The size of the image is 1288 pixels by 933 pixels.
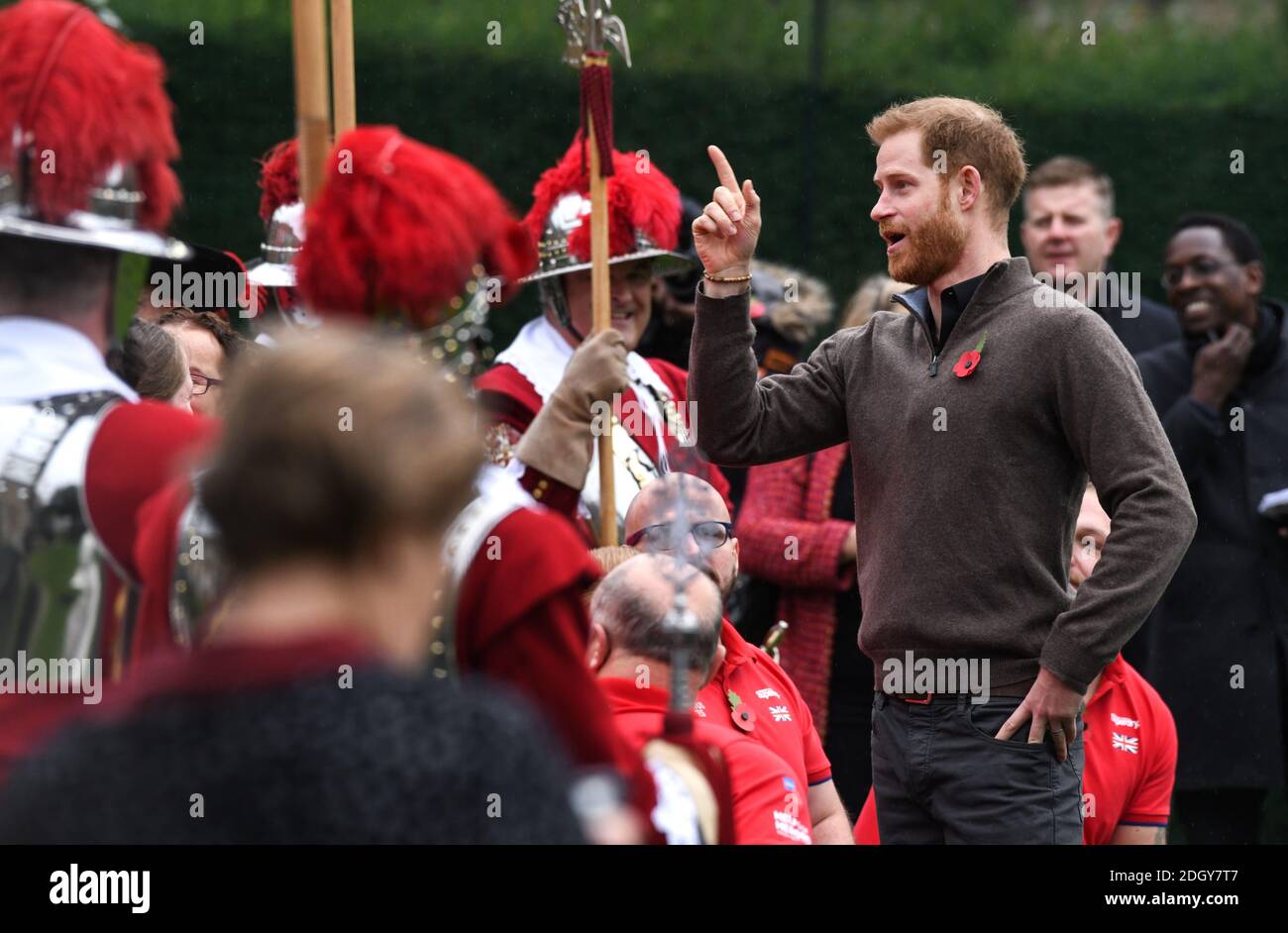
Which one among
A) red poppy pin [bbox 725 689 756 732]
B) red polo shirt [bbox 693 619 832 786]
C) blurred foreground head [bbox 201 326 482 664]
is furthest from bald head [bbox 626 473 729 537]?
Answer: blurred foreground head [bbox 201 326 482 664]

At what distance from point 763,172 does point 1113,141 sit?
1.37 metres

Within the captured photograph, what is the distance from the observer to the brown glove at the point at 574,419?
386 cm

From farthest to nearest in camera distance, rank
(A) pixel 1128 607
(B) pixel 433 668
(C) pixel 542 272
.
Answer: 1. (C) pixel 542 272
2. (A) pixel 1128 607
3. (B) pixel 433 668

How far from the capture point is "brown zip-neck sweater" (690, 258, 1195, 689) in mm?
3273

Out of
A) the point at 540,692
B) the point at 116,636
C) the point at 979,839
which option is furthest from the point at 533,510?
the point at 979,839

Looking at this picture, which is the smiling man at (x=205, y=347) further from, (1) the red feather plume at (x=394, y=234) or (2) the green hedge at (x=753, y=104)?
(1) the red feather plume at (x=394, y=234)

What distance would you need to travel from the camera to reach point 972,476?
337 cm

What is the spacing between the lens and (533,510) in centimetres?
232

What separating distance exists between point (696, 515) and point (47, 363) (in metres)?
1.64

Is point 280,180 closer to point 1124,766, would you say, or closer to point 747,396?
point 747,396

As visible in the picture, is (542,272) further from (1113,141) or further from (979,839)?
(1113,141)

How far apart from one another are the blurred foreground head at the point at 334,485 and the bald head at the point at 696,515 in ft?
5.66

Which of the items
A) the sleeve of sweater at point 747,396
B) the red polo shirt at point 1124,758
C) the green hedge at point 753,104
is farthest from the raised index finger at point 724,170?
the green hedge at point 753,104

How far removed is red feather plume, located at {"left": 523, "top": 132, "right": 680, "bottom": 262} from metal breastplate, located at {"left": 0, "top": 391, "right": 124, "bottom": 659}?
2.49 m
